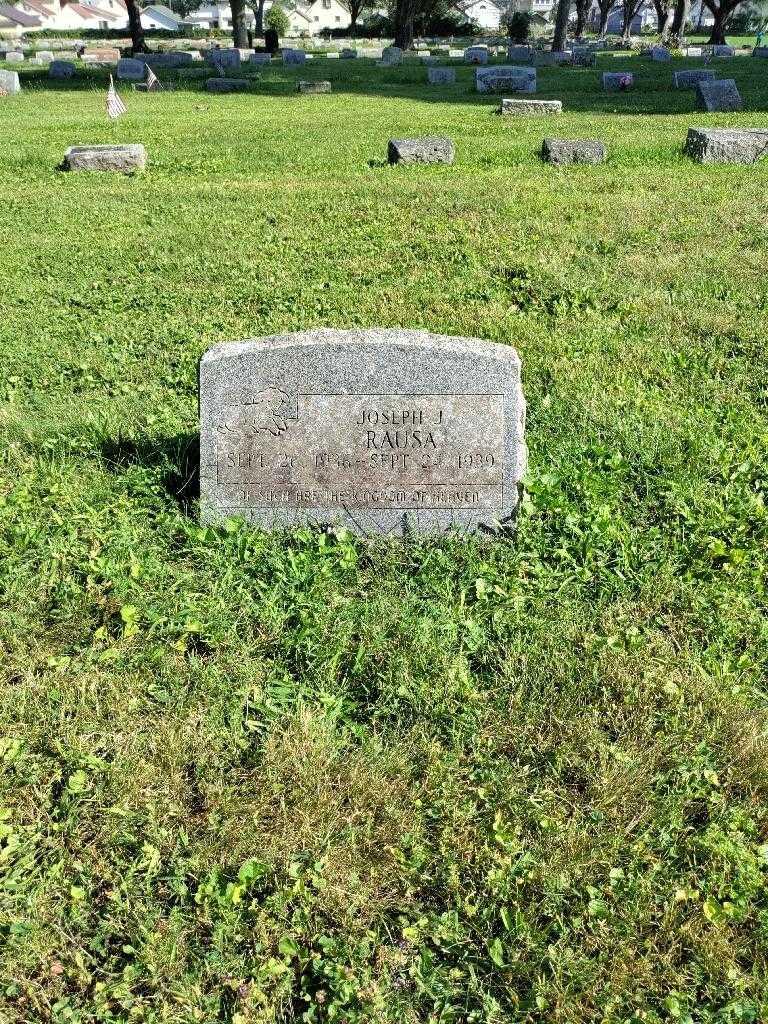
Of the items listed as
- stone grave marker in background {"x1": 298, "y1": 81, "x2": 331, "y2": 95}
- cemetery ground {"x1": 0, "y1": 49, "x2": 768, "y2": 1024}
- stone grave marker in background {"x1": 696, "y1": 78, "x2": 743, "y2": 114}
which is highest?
stone grave marker in background {"x1": 696, "y1": 78, "x2": 743, "y2": 114}

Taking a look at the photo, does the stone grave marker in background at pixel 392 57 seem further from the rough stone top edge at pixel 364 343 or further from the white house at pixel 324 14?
the white house at pixel 324 14

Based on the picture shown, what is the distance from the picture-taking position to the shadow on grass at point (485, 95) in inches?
851

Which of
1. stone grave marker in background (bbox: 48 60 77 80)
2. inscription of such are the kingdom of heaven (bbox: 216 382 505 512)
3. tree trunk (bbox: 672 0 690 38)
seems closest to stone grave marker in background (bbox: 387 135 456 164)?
inscription of such are the kingdom of heaven (bbox: 216 382 505 512)

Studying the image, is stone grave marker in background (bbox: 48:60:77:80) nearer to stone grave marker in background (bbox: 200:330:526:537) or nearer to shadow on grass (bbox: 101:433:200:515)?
shadow on grass (bbox: 101:433:200:515)

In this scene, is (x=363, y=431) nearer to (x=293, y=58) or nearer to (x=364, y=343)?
(x=364, y=343)

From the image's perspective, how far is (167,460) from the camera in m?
4.46

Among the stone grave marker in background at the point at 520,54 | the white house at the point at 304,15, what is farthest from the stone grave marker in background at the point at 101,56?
the white house at the point at 304,15

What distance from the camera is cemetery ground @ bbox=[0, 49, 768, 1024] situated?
2289mm

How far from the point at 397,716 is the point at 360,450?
135 centimetres

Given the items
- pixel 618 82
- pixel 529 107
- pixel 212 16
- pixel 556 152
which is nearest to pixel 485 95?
pixel 618 82

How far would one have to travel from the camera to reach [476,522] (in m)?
4.03

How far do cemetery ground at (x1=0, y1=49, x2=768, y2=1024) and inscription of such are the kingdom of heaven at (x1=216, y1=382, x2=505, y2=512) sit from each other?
9.2 inches

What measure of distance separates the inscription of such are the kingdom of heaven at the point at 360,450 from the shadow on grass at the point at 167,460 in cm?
42

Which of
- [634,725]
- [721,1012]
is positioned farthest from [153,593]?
[721,1012]
